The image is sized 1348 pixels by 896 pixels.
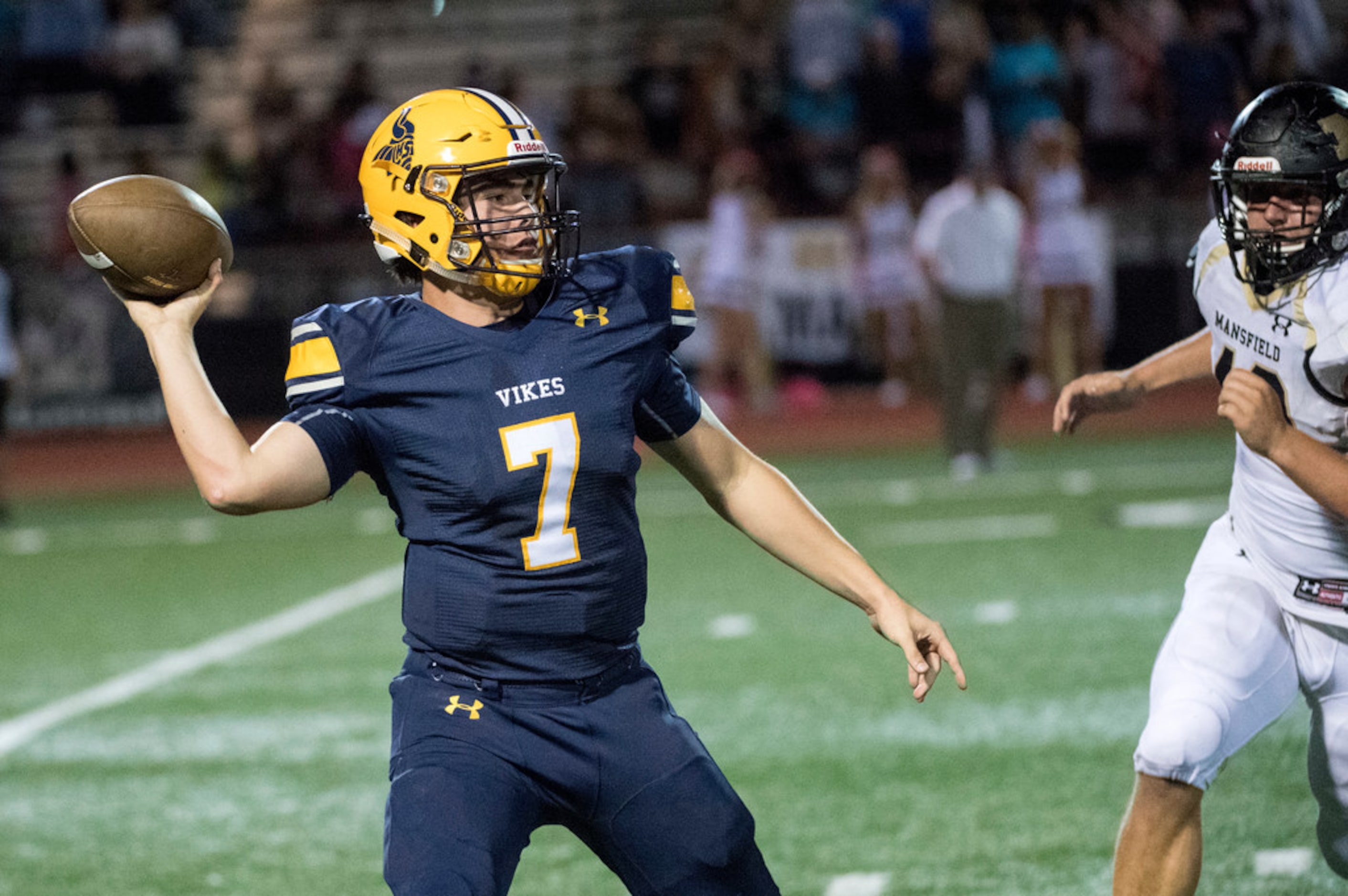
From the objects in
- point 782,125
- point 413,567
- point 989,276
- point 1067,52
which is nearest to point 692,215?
point 782,125

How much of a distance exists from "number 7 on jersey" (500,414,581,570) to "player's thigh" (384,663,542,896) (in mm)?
298

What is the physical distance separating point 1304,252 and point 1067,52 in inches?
476

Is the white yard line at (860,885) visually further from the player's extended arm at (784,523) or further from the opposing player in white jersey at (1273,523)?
the player's extended arm at (784,523)

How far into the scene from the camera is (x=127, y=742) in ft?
20.7

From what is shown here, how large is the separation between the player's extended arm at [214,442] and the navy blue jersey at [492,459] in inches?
2.8

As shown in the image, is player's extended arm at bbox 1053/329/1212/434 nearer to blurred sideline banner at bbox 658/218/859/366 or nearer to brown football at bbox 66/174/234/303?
brown football at bbox 66/174/234/303

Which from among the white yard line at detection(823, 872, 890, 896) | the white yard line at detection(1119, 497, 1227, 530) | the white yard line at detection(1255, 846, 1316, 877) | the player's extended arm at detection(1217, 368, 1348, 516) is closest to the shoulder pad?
the player's extended arm at detection(1217, 368, 1348, 516)

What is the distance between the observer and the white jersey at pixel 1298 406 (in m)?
3.73

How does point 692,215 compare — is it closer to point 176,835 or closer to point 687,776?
point 176,835

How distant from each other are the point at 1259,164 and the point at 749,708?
3.26 metres

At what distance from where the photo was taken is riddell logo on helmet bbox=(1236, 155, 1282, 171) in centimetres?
374

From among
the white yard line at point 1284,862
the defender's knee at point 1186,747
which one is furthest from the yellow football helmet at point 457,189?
the white yard line at point 1284,862

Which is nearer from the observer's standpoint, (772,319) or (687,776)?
(687,776)

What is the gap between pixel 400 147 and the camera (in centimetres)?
330
